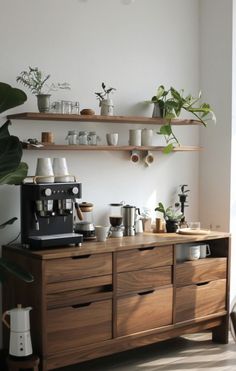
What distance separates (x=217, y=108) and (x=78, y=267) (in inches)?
78.5

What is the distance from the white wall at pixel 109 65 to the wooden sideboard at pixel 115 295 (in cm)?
54

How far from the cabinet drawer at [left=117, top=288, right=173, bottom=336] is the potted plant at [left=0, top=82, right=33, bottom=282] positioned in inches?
30.5

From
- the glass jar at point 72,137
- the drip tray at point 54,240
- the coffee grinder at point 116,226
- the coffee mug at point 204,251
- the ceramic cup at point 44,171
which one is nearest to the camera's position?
the drip tray at point 54,240

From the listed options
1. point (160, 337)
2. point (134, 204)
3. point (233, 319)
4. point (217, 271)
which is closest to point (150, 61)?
point (134, 204)

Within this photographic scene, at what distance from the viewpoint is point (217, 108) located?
4.68 m

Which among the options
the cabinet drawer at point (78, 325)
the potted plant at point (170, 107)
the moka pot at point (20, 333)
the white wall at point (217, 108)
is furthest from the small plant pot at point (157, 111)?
the moka pot at point (20, 333)

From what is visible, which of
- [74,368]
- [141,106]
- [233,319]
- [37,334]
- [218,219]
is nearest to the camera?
[233,319]

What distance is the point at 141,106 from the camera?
4.43 m

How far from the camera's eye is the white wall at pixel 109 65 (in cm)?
380

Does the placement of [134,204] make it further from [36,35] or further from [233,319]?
[233,319]

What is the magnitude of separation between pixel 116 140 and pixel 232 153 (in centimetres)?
105

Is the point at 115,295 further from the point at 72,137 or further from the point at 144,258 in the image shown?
the point at 72,137

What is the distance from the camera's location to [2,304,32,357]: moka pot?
328 cm

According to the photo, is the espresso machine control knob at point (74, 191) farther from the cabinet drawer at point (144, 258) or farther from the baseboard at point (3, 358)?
the baseboard at point (3, 358)
